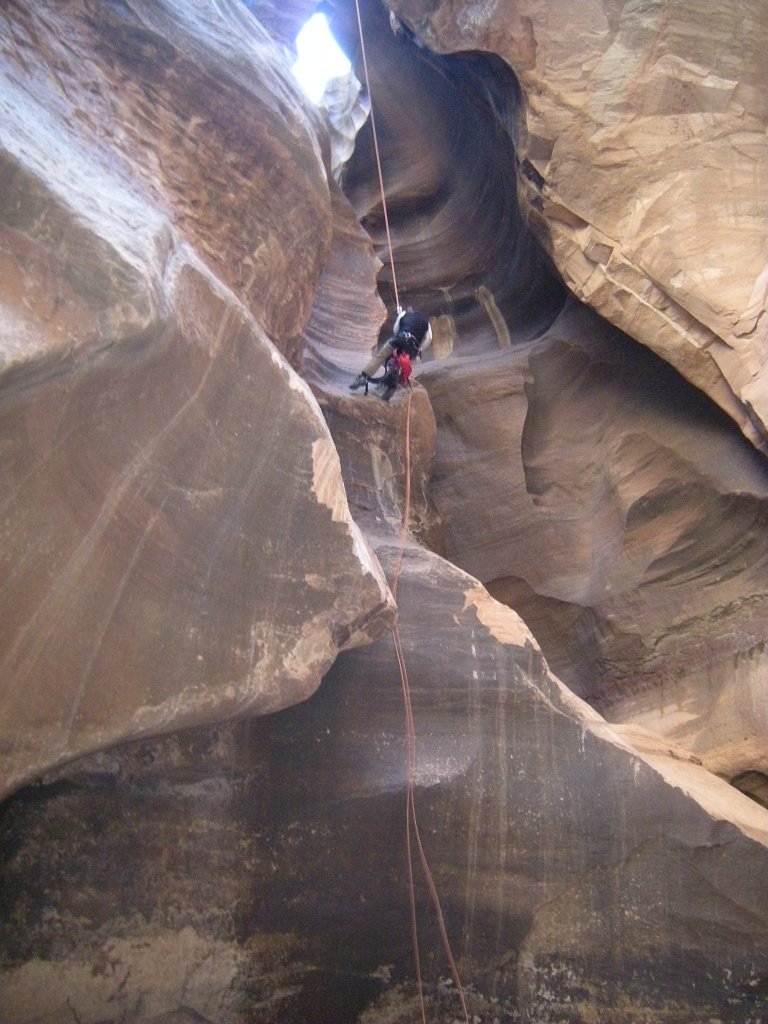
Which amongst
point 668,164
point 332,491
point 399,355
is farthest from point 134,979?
point 668,164

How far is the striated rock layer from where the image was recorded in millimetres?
3361

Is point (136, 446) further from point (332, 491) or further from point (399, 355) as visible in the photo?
point (399, 355)

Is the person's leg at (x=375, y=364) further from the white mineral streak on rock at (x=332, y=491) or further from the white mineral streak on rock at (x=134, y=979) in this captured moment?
the white mineral streak on rock at (x=134, y=979)

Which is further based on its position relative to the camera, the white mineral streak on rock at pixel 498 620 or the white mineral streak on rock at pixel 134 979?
the white mineral streak on rock at pixel 498 620

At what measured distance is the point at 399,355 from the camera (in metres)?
7.05

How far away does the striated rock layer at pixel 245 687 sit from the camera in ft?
11.0

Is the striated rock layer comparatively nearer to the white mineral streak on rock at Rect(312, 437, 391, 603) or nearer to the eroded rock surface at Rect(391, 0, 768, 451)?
the white mineral streak on rock at Rect(312, 437, 391, 603)

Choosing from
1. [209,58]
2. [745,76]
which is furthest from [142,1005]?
[745,76]

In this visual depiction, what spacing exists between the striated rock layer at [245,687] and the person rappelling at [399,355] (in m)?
0.87

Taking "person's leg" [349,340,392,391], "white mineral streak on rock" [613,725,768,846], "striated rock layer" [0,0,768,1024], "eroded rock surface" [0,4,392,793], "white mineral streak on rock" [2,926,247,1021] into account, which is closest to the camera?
"eroded rock surface" [0,4,392,793]

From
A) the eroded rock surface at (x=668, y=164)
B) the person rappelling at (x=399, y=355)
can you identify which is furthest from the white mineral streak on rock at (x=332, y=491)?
the eroded rock surface at (x=668, y=164)

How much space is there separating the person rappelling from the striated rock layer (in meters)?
0.87

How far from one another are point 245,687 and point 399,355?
12.8ft

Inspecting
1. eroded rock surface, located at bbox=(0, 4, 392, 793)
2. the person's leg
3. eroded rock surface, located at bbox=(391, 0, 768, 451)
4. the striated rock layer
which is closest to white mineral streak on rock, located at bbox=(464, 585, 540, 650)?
the striated rock layer
